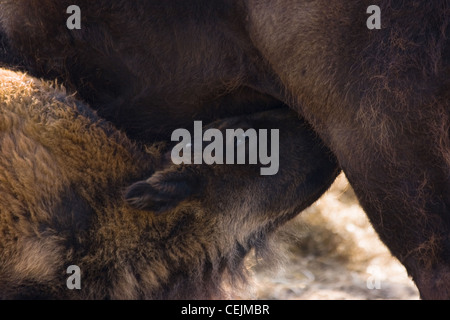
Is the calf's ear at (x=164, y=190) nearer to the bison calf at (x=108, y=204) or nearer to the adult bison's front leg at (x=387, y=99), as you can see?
the bison calf at (x=108, y=204)

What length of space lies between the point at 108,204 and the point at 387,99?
0.79 m

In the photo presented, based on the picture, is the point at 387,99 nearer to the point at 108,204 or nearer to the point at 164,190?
the point at 164,190

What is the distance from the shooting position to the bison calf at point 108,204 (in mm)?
2088

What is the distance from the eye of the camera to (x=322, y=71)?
190 cm

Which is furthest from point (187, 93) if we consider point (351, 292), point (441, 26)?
point (351, 292)

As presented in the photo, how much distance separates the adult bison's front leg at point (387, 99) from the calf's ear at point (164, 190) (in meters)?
0.39

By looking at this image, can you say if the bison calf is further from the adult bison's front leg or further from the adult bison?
the adult bison's front leg

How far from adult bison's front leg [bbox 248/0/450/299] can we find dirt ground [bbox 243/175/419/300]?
6.26 ft

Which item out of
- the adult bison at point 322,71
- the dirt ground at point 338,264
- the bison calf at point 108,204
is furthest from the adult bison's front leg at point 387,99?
the dirt ground at point 338,264

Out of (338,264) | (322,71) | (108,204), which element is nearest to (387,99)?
(322,71)

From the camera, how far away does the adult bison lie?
1843 millimetres

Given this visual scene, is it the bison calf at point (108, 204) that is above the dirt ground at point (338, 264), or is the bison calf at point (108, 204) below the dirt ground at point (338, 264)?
below
